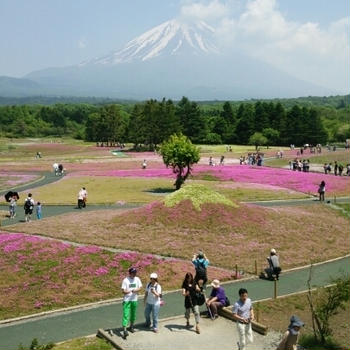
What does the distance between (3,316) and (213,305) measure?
8.31 m

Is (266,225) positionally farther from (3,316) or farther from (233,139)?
(233,139)

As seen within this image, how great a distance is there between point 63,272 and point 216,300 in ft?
27.7

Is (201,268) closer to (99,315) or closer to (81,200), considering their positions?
(99,315)

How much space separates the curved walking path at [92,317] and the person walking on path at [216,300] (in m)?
1.25

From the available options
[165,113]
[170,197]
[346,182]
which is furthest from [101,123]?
[170,197]

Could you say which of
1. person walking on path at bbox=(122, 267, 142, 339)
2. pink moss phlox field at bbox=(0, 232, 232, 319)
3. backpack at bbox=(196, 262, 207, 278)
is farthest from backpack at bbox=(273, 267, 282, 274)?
person walking on path at bbox=(122, 267, 142, 339)

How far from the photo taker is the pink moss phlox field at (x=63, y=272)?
2084 cm

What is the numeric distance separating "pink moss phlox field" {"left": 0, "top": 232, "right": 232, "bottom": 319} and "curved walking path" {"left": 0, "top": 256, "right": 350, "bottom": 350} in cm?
94

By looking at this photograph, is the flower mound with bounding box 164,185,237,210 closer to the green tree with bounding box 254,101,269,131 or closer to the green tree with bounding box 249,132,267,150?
the green tree with bounding box 249,132,267,150

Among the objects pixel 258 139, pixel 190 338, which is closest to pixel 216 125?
pixel 258 139

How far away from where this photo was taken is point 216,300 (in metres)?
17.9

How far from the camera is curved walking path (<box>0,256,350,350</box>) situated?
57.0ft

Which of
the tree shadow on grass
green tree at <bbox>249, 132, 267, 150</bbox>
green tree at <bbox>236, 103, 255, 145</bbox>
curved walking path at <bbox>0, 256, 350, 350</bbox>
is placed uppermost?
green tree at <bbox>236, 103, 255, 145</bbox>

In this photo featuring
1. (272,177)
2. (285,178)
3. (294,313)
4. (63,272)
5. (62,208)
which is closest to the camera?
(294,313)
